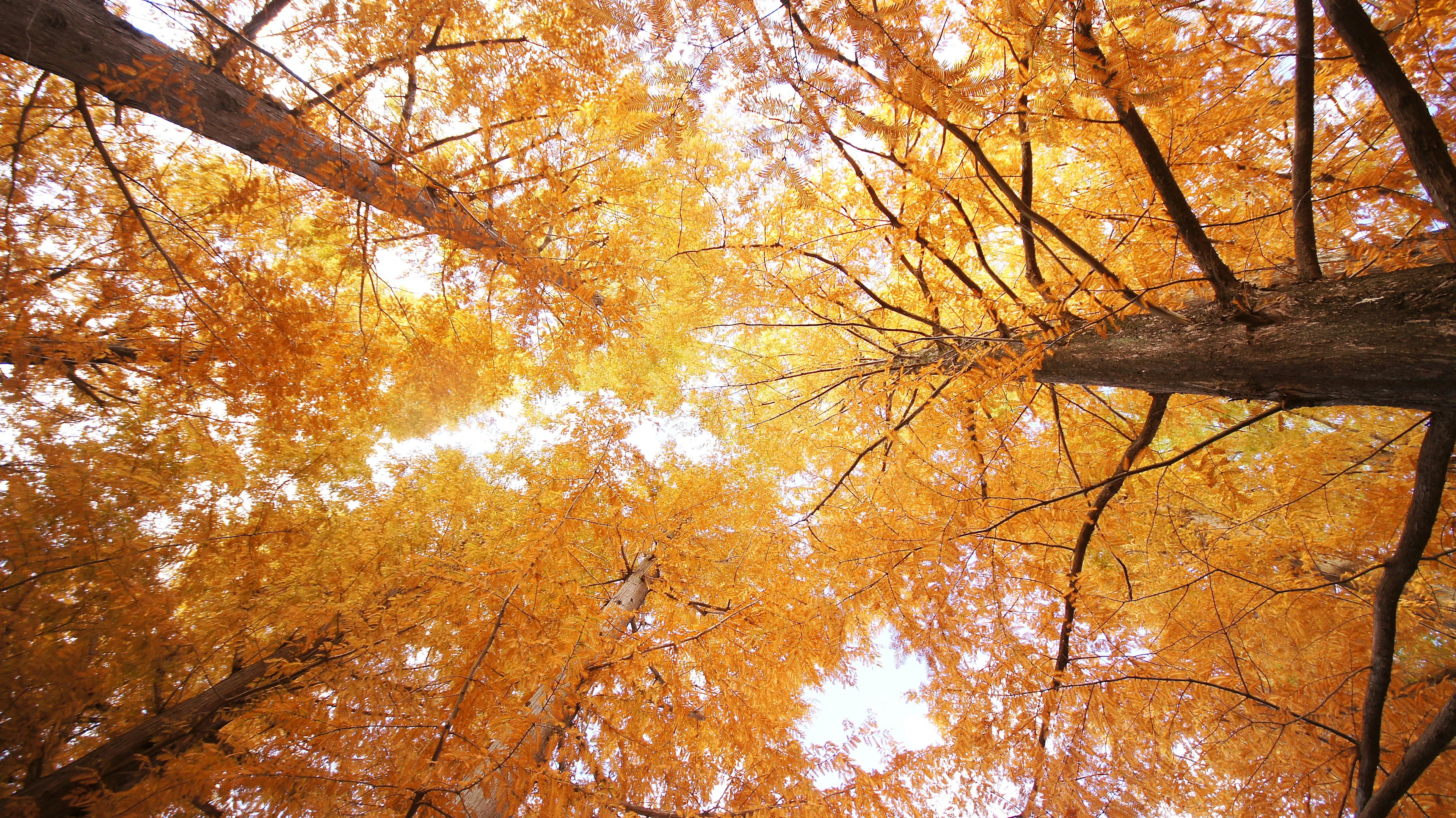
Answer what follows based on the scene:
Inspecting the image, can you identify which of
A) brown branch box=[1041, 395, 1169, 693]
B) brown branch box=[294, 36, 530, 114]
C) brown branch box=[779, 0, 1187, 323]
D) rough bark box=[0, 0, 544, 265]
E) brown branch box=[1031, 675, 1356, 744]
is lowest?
brown branch box=[1031, 675, 1356, 744]

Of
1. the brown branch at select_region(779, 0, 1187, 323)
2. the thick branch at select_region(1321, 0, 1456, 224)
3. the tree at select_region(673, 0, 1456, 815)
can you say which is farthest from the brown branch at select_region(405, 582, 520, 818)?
the thick branch at select_region(1321, 0, 1456, 224)

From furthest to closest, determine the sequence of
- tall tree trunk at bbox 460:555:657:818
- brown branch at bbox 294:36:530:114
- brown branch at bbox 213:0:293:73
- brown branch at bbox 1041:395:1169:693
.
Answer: brown branch at bbox 213:0:293:73 → brown branch at bbox 294:36:530:114 → brown branch at bbox 1041:395:1169:693 → tall tree trunk at bbox 460:555:657:818

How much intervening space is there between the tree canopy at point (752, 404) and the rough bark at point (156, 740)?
41 millimetres

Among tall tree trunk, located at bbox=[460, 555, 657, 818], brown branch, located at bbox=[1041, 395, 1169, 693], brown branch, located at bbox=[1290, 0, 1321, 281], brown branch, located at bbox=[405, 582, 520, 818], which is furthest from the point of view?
brown branch, located at bbox=[1041, 395, 1169, 693]

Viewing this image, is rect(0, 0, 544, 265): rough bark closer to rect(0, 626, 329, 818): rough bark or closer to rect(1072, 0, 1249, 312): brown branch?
rect(1072, 0, 1249, 312): brown branch

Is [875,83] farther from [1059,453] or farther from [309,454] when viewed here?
[309,454]

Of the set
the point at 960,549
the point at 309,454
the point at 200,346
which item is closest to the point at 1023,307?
the point at 960,549

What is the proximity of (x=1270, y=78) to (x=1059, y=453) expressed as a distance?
234 cm

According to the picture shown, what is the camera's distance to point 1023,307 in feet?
8.42

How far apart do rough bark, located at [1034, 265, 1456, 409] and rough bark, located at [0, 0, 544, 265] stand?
341 centimetres

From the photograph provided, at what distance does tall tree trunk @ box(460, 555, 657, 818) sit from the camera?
1880mm

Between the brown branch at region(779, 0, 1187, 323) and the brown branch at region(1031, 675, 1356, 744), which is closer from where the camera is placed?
the brown branch at region(779, 0, 1187, 323)

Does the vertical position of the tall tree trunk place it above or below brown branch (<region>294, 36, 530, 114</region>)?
below

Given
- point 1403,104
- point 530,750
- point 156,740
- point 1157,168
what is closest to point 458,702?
point 530,750
